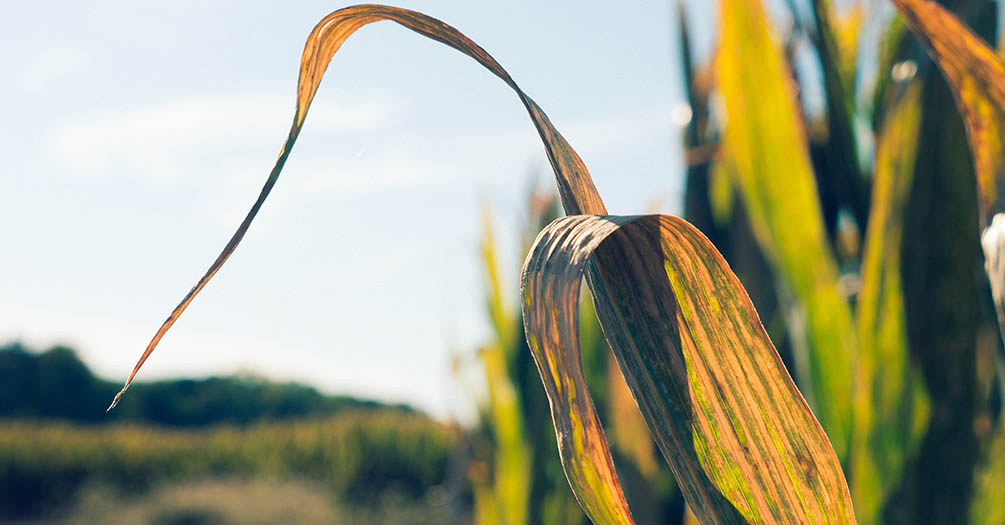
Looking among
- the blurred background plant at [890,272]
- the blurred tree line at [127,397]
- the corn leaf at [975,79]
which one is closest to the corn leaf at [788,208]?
the blurred background plant at [890,272]

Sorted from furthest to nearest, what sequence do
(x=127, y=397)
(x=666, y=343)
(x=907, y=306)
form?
1. (x=127, y=397)
2. (x=907, y=306)
3. (x=666, y=343)

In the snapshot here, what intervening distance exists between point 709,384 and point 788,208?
0.27 metres

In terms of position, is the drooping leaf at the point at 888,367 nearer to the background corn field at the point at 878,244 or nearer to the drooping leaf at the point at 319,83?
the background corn field at the point at 878,244

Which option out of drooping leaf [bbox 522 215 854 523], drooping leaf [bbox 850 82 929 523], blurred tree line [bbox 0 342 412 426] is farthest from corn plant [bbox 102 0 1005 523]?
blurred tree line [bbox 0 342 412 426]

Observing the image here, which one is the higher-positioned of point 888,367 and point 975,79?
point 975,79

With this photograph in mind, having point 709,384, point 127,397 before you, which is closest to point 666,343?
point 709,384

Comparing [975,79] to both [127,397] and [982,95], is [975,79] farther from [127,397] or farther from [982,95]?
[127,397]

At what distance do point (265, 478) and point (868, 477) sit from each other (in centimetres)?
431

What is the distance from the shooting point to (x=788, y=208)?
370 millimetres

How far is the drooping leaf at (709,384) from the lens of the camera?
122mm

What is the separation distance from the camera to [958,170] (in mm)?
334

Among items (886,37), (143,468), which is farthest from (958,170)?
(143,468)

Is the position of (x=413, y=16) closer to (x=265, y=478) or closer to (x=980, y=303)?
(x=980, y=303)

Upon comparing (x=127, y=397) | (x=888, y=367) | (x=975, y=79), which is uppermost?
(x=975, y=79)
